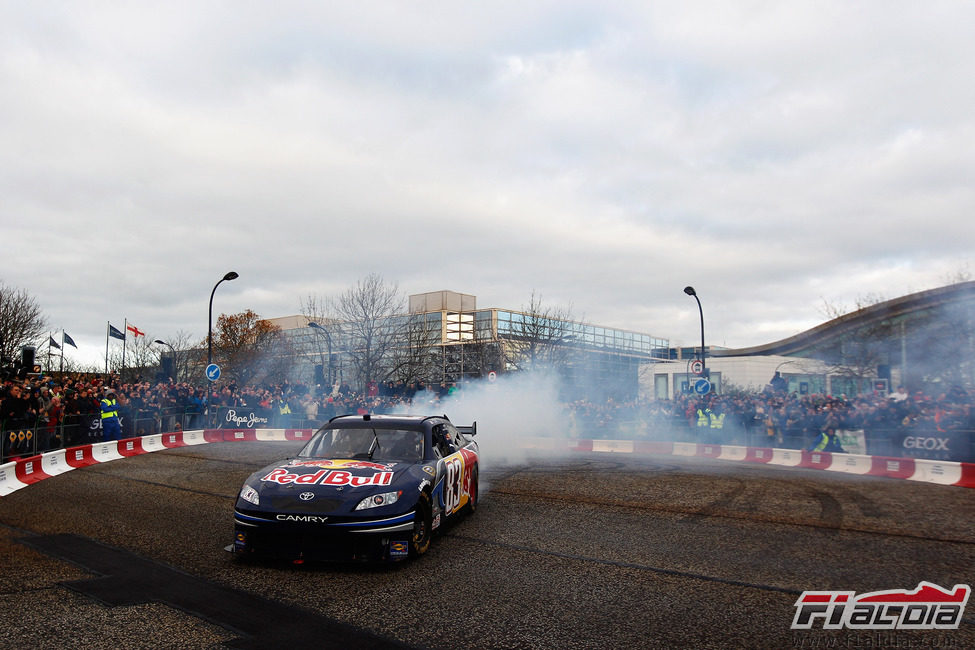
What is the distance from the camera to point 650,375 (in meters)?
76.1

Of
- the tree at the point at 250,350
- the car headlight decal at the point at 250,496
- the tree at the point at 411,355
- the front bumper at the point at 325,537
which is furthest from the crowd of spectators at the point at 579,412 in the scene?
the tree at the point at 250,350

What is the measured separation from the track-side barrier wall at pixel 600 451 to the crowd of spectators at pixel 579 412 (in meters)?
0.86

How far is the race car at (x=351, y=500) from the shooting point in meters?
6.44

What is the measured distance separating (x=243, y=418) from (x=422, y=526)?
73.4ft

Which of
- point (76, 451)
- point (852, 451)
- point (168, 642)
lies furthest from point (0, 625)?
point (852, 451)

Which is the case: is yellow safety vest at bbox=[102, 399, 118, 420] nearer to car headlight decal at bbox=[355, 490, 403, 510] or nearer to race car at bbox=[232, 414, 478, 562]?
race car at bbox=[232, 414, 478, 562]

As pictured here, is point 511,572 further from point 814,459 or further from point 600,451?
point 600,451

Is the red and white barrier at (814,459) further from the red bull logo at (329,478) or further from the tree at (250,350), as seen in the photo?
the tree at (250,350)

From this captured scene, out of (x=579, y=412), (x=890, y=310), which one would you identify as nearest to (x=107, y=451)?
(x=579, y=412)

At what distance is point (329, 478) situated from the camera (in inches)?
279

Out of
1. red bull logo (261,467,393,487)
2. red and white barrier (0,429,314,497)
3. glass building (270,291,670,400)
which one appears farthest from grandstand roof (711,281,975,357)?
red and white barrier (0,429,314,497)

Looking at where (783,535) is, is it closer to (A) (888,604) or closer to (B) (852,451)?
(A) (888,604)

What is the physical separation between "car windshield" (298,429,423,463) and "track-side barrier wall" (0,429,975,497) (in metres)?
7.00

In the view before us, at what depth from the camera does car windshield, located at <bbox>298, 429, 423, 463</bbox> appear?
8102 mm
